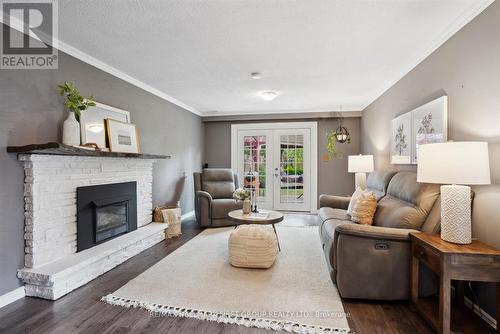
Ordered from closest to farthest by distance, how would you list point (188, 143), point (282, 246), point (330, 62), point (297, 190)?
point (330, 62)
point (282, 246)
point (188, 143)
point (297, 190)

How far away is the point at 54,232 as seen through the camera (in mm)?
2402

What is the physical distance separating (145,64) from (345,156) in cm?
446

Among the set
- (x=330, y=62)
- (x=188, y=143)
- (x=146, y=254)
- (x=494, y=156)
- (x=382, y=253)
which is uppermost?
(x=330, y=62)

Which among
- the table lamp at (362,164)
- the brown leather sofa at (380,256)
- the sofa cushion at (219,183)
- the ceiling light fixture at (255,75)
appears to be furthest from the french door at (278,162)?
the brown leather sofa at (380,256)

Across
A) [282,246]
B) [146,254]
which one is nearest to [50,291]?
[146,254]

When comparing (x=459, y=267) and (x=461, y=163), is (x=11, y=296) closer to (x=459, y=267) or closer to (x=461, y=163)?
(x=459, y=267)

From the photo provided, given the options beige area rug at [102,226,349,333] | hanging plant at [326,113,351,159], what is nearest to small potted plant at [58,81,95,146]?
beige area rug at [102,226,349,333]

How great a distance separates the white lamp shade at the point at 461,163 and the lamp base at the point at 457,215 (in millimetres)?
170

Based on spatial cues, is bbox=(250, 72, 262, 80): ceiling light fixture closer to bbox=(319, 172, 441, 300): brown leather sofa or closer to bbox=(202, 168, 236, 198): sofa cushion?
bbox=(202, 168, 236, 198): sofa cushion

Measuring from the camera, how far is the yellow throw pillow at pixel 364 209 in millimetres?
2818

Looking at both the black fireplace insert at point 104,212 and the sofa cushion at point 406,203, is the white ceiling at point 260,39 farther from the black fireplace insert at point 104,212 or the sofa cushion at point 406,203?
Answer: the black fireplace insert at point 104,212

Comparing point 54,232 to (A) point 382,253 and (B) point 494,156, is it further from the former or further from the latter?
(B) point 494,156

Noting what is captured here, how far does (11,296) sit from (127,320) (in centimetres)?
111

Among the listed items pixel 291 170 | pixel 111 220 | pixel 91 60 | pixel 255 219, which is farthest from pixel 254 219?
pixel 291 170
